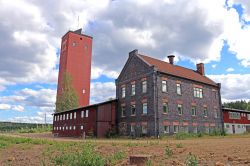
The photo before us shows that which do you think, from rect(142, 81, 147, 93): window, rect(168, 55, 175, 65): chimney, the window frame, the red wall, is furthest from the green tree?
the red wall

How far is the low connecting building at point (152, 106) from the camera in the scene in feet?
117

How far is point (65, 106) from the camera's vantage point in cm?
6206

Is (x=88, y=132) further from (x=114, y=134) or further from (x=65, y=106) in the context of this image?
(x=65, y=106)

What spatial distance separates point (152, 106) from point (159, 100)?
1.31m

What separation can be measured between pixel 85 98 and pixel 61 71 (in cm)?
900

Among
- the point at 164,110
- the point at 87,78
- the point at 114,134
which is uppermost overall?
the point at 87,78

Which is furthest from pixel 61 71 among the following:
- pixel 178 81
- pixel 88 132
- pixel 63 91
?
pixel 178 81

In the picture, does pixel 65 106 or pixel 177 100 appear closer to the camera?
pixel 177 100

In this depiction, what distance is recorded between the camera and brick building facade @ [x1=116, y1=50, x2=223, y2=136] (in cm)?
3544

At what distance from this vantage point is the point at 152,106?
115 feet

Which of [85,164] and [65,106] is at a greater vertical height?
[65,106]

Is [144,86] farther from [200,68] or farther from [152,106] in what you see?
[200,68]

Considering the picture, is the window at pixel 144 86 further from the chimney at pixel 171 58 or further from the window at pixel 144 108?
the chimney at pixel 171 58

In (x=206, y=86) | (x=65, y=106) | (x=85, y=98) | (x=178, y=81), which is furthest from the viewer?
(x=85, y=98)
